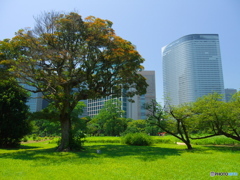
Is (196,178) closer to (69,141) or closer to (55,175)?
(55,175)

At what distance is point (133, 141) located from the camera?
70.3ft

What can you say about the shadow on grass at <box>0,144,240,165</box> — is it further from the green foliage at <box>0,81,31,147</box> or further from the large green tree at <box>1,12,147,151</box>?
the green foliage at <box>0,81,31,147</box>

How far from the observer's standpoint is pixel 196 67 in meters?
161

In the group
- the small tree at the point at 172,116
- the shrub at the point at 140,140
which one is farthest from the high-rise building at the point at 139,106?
the small tree at the point at 172,116

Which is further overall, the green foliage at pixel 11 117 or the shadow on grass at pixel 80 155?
the green foliage at pixel 11 117

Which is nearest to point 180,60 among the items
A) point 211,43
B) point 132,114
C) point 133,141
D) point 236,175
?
point 211,43

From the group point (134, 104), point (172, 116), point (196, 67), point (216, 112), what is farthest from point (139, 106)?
point (196, 67)

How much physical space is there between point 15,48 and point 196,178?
14.2 meters

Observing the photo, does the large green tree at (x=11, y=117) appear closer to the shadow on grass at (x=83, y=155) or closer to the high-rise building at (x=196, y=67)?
the shadow on grass at (x=83, y=155)

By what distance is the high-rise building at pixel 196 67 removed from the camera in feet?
512

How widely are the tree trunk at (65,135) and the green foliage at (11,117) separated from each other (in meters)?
6.81

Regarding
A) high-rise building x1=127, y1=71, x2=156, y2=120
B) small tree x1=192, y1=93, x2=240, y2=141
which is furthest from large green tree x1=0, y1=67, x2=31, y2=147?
high-rise building x1=127, y1=71, x2=156, y2=120

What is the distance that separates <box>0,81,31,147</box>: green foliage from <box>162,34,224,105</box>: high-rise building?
14794 cm

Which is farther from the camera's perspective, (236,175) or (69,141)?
(69,141)
